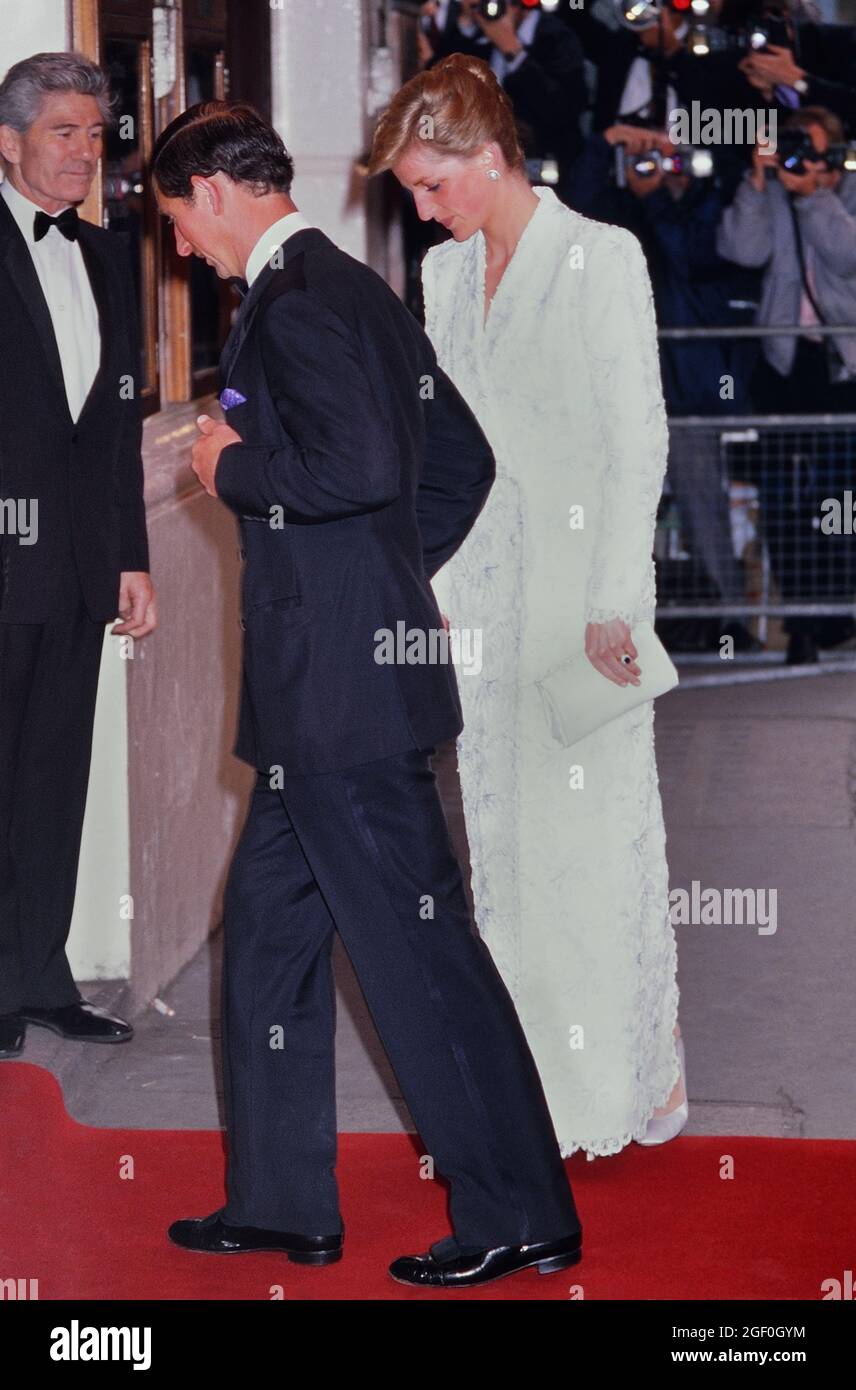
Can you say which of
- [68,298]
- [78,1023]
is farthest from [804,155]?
[78,1023]

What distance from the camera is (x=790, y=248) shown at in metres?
9.17

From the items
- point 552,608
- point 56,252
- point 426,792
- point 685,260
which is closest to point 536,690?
point 552,608

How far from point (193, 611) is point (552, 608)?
68.7 inches

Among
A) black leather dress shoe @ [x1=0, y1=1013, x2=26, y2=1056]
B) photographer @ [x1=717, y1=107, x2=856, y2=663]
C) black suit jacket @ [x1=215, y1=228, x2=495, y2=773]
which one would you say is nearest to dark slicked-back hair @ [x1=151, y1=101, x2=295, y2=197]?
black suit jacket @ [x1=215, y1=228, x2=495, y2=773]

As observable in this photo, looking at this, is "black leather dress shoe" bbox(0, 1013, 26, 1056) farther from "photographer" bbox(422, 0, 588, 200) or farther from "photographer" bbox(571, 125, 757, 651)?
"photographer" bbox(422, 0, 588, 200)

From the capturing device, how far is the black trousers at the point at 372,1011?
3.25 meters

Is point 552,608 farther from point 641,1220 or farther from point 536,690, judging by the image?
point 641,1220

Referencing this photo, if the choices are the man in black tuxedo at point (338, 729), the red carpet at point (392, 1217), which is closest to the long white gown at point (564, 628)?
the red carpet at point (392, 1217)

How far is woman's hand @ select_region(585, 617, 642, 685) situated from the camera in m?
3.77

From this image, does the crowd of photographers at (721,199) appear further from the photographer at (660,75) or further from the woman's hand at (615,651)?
the woman's hand at (615,651)

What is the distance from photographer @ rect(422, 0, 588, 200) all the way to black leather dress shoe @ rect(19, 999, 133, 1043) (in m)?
5.37

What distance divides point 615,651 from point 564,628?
13 centimetres

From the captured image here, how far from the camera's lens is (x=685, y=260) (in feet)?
30.2

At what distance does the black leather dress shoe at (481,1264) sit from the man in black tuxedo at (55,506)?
1.38 m
